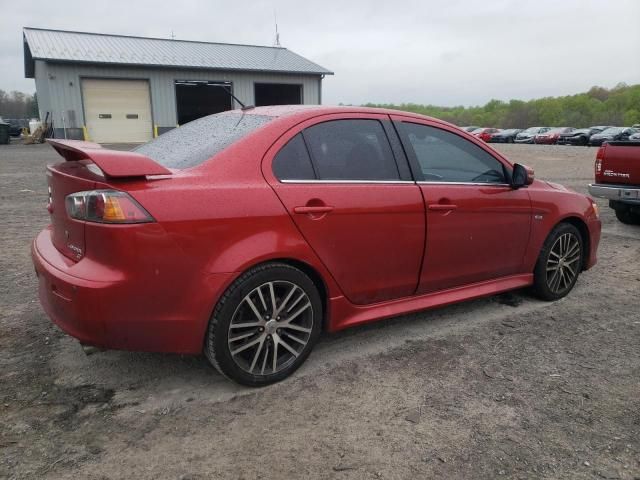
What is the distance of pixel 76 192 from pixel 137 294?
651 mm

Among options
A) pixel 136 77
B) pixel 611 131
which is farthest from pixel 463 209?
pixel 611 131

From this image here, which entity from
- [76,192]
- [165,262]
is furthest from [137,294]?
[76,192]

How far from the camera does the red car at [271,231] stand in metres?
2.59

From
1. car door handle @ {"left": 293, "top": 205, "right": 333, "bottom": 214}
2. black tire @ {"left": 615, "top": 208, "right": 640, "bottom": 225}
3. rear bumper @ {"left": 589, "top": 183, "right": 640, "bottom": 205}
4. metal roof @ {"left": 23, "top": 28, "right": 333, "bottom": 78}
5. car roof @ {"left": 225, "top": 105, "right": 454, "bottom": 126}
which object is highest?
metal roof @ {"left": 23, "top": 28, "right": 333, "bottom": 78}

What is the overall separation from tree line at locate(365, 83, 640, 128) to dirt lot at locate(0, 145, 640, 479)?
2421 inches

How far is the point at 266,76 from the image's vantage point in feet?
98.1

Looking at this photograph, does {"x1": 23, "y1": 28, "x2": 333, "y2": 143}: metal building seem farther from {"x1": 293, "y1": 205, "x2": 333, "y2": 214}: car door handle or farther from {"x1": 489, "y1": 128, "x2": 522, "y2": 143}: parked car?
{"x1": 293, "y1": 205, "x2": 333, "y2": 214}: car door handle

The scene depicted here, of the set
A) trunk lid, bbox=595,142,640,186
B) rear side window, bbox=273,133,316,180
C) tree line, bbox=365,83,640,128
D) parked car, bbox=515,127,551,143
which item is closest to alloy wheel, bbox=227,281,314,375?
rear side window, bbox=273,133,316,180

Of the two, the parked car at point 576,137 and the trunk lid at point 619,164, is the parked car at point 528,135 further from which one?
the trunk lid at point 619,164

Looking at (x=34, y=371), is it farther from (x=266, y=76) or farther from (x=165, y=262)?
(x=266, y=76)

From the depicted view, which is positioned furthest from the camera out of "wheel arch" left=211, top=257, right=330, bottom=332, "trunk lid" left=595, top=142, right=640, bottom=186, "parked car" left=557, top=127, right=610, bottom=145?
"parked car" left=557, top=127, right=610, bottom=145

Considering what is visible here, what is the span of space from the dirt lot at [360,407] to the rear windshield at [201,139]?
1276 mm

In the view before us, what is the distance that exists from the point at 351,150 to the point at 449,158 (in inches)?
34.1

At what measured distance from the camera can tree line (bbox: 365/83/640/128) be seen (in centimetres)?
6819
